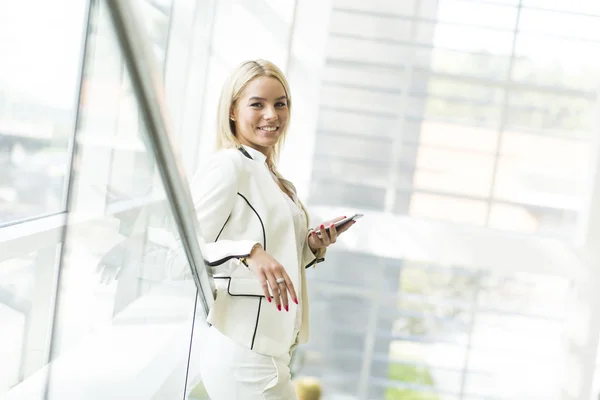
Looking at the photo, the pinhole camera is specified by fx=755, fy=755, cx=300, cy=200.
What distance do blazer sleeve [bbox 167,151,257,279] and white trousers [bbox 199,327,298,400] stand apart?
194 mm

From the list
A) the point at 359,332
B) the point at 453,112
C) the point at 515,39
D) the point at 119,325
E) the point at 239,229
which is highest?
the point at 515,39

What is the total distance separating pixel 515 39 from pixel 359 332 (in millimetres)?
2627

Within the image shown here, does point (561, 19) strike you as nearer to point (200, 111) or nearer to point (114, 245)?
point (200, 111)

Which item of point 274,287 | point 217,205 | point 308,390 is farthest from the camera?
point 308,390

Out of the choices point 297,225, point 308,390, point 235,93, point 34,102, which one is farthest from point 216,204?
point 308,390

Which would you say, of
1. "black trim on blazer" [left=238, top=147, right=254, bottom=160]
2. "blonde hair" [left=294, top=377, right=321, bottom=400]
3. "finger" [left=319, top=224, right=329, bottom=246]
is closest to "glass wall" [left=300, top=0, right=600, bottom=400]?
"blonde hair" [left=294, top=377, right=321, bottom=400]

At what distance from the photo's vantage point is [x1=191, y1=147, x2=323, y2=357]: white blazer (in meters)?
1.82

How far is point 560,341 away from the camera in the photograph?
611 cm

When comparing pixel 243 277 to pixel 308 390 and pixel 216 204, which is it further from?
pixel 308 390

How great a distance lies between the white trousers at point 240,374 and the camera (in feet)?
6.05

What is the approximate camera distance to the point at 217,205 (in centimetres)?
181

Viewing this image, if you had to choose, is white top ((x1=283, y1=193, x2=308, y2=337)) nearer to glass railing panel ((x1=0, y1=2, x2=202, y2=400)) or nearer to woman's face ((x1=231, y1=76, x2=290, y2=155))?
woman's face ((x1=231, y1=76, x2=290, y2=155))

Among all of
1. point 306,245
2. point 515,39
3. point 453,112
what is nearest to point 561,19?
point 515,39

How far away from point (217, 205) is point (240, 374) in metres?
0.42
